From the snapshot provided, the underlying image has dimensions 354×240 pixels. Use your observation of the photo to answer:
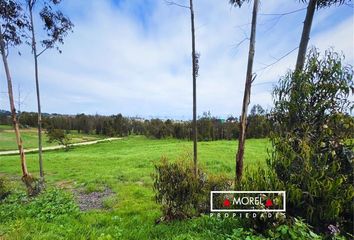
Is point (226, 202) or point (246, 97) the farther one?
point (246, 97)

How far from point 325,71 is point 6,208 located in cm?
824

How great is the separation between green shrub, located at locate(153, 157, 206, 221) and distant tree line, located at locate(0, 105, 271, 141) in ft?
80.3

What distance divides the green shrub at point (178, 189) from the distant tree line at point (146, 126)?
24469 millimetres

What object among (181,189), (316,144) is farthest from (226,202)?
(316,144)

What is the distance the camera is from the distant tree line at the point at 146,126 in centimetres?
4341

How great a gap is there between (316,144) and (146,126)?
56858 millimetres

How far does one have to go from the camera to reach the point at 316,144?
4160 millimetres

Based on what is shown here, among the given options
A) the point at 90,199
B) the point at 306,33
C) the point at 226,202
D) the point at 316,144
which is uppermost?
the point at 306,33

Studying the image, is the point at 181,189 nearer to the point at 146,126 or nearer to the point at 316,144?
the point at 316,144

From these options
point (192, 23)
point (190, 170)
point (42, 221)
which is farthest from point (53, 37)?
point (190, 170)

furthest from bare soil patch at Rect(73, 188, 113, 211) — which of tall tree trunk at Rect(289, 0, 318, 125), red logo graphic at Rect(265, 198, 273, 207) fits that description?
tall tree trunk at Rect(289, 0, 318, 125)

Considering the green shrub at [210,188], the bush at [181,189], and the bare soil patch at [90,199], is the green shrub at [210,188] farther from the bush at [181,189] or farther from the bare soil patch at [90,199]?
the bare soil patch at [90,199]

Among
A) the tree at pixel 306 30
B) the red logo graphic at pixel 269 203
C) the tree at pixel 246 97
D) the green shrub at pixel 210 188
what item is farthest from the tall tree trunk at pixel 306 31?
the green shrub at pixel 210 188

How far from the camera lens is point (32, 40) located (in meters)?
10.3
